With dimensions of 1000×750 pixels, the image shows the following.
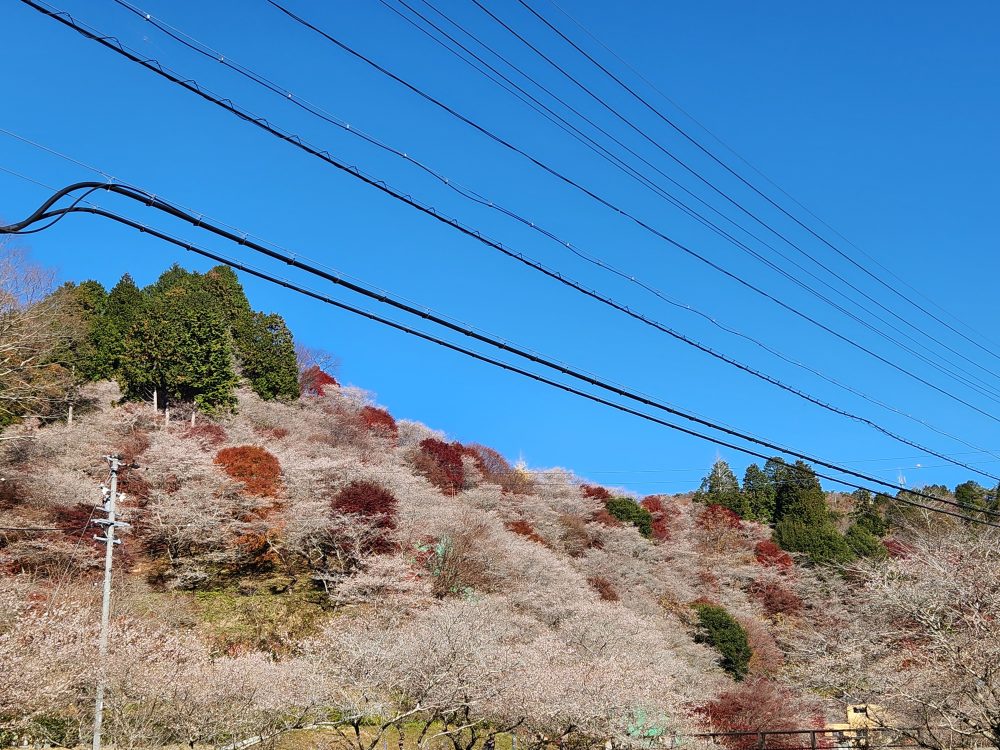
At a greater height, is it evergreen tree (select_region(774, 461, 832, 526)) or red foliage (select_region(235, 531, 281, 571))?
evergreen tree (select_region(774, 461, 832, 526))

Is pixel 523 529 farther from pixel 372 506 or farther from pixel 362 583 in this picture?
pixel 362 583

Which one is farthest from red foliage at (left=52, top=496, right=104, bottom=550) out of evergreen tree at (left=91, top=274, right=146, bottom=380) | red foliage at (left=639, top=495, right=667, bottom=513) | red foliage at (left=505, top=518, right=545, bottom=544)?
red foliage at (left=639, top=495, right=667, bottom=513)

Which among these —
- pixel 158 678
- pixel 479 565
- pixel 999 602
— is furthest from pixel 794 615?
pixel 158 678

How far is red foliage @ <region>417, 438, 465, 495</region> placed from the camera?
141 ft

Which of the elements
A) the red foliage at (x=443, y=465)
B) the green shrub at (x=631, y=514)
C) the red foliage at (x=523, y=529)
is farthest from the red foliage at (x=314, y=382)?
the green shrub at (x=631, y=514)

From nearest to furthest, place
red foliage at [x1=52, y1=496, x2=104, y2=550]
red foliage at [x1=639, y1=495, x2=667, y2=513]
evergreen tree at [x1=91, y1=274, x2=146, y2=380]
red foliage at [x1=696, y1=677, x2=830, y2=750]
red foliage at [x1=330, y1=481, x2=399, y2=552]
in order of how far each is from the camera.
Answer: red foliage at [x1=52, y1=496, x2=104, y2=550], red foliage at [x1=696, y1=677, x2=830, y2=750], red foliage at [x1=330, y1=481, x2=399, y2=552], evergreen tree at [x1=91, y1=274, x2=146, y2=380], red foliage at [x1=639, y1=495, x2=667, y2=513]

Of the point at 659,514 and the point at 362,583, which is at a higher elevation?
the point at 659,514

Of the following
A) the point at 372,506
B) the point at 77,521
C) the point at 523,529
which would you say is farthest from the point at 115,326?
the point at 523,529

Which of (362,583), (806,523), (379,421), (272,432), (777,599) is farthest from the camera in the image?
(806,523)

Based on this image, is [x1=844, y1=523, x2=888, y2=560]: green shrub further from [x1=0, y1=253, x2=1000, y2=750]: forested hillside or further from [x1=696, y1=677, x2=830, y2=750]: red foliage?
[x1=696, y1=677, x2=830, y2=750]: red foliage

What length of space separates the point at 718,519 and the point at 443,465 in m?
21.3

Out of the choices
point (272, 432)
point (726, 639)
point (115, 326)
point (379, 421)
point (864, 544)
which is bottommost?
point (726, 639)

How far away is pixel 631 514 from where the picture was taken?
50781 mm

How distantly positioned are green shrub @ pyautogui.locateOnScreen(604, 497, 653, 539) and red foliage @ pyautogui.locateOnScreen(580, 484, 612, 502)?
1.17 m
